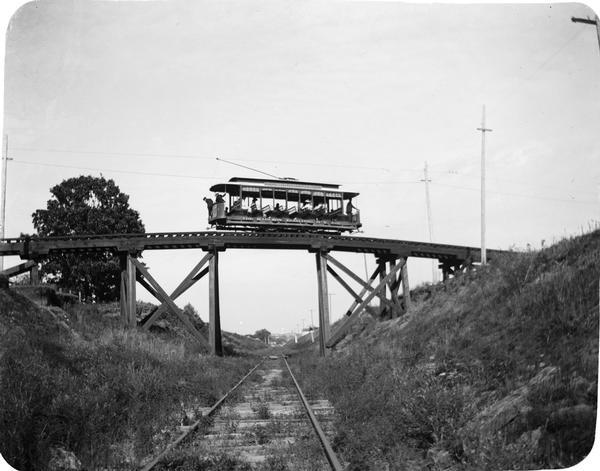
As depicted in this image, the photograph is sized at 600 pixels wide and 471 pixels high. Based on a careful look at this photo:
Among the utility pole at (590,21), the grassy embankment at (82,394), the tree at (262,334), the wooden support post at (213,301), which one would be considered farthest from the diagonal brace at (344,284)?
the tree at (262,334)

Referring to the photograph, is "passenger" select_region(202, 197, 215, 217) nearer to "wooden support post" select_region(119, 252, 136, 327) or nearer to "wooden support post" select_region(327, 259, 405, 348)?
"wooden support post" select_region(119, 252, 136, 327)

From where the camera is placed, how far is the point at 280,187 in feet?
73.0

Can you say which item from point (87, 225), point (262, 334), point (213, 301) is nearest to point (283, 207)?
point (213, 301)

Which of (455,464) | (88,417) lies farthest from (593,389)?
(88,417)

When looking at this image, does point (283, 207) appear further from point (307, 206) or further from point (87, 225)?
point (87, 225)

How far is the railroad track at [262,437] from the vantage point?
531 centimetres

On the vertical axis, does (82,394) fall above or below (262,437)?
above

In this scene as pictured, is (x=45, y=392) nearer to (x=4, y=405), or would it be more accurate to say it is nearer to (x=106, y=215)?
(x=4, y=405)

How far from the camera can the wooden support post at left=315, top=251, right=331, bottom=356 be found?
22000 mm

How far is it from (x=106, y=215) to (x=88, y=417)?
28.1 metres

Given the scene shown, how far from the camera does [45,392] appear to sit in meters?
5.97

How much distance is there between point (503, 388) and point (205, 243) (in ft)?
50.9

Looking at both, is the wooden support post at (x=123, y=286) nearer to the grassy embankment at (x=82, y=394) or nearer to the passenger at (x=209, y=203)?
the passenger at (x=209, y=203)

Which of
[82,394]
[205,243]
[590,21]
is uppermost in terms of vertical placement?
[590,21]
